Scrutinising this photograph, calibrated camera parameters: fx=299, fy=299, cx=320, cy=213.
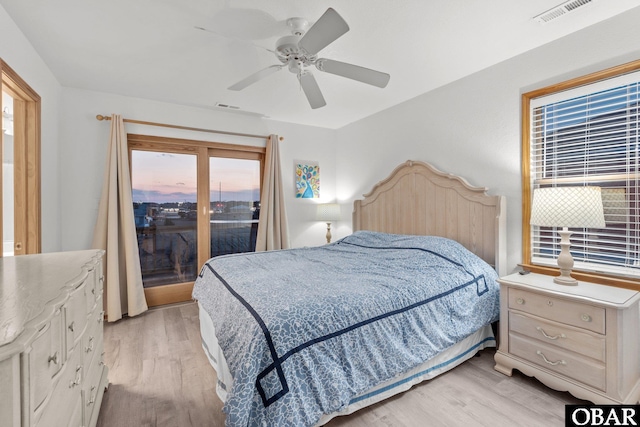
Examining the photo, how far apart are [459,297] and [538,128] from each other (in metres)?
1.58

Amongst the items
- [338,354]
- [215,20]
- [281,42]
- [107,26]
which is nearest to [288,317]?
[338,354]

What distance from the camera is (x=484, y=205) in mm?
2740

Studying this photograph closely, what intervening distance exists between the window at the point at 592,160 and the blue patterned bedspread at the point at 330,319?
627 mm

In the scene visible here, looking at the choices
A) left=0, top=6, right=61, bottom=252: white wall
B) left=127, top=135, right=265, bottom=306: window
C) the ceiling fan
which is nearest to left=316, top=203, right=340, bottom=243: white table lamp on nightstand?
left=127, top=135, right=265, bottom=306: window

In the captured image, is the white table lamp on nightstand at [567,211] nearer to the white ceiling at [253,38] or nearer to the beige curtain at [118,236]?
the white ceiling at [253,38]

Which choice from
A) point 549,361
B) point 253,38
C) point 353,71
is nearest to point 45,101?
point 253,38

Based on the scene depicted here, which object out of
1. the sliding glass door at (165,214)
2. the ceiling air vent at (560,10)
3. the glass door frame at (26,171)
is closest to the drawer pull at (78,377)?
the glass door frame at (26,171)

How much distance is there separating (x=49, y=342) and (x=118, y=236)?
2.87m

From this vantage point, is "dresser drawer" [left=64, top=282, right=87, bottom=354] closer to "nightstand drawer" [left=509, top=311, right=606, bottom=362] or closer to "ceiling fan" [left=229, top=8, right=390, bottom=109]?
"ceiling fan" [left=229, top=8, right=390, bottom=109]

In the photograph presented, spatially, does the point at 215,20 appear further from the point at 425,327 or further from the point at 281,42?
the point at 425,327

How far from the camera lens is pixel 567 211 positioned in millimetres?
1924

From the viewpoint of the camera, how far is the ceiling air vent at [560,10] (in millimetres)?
1882

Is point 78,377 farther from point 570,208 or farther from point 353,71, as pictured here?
point 570,208

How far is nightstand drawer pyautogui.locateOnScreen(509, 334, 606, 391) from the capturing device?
1743 millimetres
